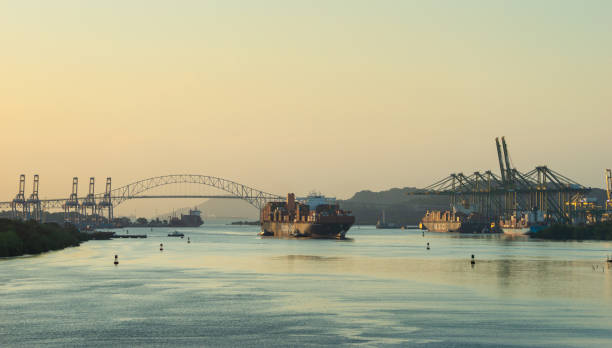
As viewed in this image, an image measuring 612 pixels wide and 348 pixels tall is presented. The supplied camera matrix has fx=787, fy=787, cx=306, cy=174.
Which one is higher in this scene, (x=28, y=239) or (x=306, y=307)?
(x=28, y=239)

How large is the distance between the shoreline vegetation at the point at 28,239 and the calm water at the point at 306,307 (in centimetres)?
1897

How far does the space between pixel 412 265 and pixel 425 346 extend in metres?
57.8

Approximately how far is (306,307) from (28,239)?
75.0 m

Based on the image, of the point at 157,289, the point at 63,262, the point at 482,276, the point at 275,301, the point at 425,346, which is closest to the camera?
the point at 425,346

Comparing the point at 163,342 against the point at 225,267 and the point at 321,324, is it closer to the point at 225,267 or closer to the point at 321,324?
the point at 321,324

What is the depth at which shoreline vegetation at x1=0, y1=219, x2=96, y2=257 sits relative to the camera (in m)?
99.6

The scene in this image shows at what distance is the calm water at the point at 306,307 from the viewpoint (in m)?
35.7

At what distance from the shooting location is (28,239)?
111m

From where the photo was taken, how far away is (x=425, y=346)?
33.4 m

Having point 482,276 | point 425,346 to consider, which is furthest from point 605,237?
point 425,346

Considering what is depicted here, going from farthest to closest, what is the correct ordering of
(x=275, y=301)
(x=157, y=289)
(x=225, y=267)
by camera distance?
(x=225, y=267), (x=157, y=289), (x=275, y=301)

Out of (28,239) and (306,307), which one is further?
(28,239)

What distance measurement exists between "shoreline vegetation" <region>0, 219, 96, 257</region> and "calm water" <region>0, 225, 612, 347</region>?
747 inches

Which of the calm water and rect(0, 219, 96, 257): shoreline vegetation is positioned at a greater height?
rect(0, 219, 96, 257): shoreline vegetation
